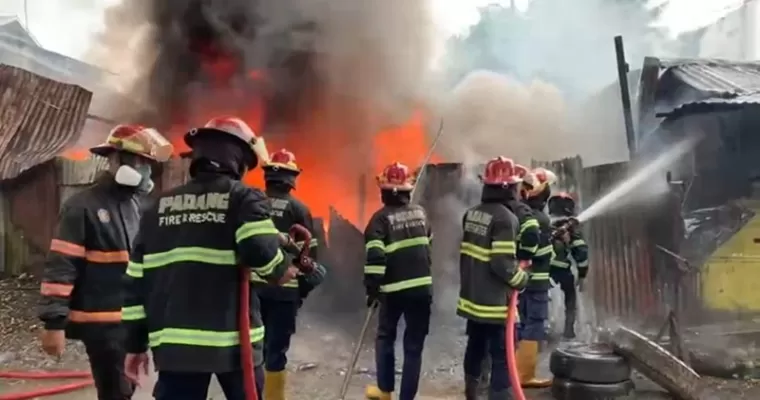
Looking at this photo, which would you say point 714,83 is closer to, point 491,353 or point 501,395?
point 491,353

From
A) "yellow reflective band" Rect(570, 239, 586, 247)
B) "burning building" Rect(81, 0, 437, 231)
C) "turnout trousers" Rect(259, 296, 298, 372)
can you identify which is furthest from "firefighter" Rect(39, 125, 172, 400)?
"burning building" Rect(81, 0, 437, 231)

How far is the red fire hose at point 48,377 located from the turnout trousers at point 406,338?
279 centimetres

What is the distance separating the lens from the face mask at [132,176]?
4.02 metres

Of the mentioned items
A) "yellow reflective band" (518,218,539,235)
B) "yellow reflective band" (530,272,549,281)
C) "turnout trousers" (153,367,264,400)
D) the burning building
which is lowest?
"turnout trousers" (153,367,264,400)

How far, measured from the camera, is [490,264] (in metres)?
5.15

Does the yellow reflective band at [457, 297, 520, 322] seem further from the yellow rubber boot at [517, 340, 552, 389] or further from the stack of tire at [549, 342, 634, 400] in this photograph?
the yellow rubber boot at [517, 340, 552, 389]

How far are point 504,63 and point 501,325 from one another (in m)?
14.7

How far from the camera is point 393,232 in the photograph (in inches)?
220

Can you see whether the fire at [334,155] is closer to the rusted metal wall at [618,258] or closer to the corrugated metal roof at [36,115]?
the corrugated metal roof at [36,115]

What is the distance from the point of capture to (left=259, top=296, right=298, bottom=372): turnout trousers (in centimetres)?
561

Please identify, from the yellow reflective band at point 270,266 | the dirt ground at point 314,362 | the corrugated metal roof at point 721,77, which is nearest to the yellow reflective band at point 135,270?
the yellow reflective band at point 270,266

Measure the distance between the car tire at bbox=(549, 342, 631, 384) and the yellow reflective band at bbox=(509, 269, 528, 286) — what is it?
103 centimetres

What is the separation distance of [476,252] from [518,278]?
40 centimetres

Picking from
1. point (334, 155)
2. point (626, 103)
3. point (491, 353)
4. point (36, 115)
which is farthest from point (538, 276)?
point (36, 115)
